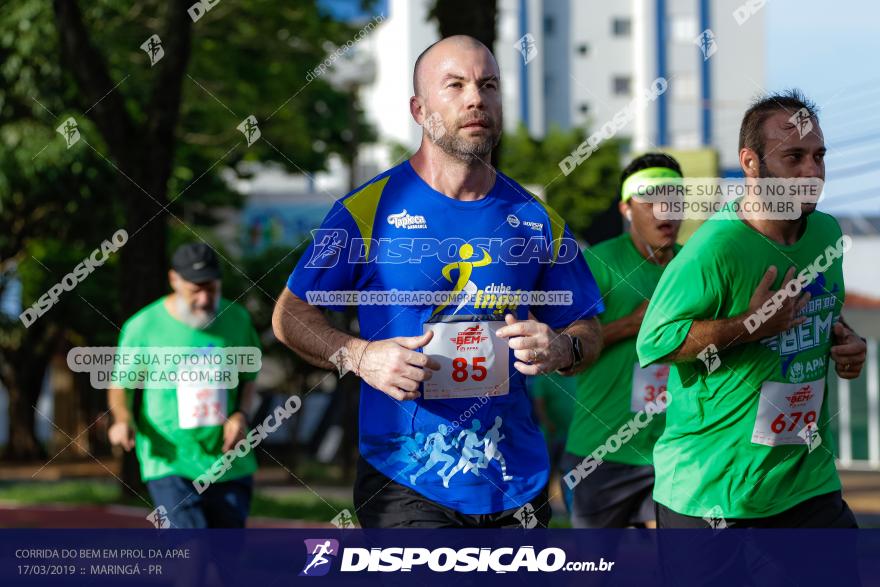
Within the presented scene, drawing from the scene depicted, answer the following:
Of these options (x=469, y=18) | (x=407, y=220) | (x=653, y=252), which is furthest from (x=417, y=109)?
(x=469, y=18)

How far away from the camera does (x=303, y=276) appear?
4.30 metres

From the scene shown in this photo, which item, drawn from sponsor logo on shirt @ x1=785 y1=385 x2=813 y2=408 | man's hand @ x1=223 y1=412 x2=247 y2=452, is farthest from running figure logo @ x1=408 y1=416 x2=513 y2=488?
man's hand @ x1=223 y1=412 x2=247 y2=452

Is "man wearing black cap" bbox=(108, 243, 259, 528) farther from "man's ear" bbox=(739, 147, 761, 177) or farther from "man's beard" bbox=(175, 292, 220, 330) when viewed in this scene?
"man's ear" bbox=(739, 147, 761, 177)

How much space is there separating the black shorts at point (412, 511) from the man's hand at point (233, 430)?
95.3 inches

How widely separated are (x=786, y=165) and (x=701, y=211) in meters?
1.40

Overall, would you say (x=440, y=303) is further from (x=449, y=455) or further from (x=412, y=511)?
(x=412, y=511)

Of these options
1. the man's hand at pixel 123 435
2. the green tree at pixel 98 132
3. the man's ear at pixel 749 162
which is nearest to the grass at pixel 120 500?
the green tree at pixel 98 132

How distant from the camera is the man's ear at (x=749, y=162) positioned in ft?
14.5

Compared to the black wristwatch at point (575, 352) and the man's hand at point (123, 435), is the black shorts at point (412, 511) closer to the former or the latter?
the black wristwatch at point (575, 352)

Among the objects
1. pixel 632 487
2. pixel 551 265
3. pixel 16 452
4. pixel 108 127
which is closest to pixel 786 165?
pixel 551 265

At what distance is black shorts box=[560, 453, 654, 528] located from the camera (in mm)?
6203

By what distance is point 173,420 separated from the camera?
664cm

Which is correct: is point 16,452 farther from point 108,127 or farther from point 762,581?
point 762,581

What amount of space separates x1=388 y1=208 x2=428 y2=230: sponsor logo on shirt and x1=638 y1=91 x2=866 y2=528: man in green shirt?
0.80 meters
